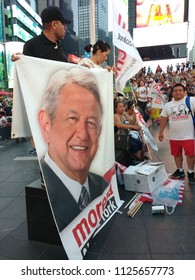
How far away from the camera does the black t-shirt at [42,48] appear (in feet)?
8.79

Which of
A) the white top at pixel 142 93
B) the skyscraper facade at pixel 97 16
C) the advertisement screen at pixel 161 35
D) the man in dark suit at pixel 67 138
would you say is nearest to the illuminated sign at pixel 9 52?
the advertisement screen at pixel 161 35

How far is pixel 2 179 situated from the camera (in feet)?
17.4

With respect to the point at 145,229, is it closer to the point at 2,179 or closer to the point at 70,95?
the point at 70,95

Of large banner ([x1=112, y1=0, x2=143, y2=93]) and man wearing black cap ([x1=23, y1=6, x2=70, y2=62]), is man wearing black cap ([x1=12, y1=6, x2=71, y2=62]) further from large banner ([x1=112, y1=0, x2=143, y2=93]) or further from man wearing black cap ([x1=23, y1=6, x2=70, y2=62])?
large banner ([x1=112, y1=0, x2=143, y2=93])

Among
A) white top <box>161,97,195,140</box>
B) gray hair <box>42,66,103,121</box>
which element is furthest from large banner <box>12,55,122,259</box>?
white top <box>161,97,195,140</box>

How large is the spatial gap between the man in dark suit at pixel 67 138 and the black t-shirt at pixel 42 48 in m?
0.41

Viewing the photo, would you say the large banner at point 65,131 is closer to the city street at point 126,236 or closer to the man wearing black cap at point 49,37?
the city street at point 126,236

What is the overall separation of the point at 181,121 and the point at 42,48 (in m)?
2.73

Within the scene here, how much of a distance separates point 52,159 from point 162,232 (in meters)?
1.56

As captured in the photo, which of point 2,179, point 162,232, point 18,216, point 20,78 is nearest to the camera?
point 20,78

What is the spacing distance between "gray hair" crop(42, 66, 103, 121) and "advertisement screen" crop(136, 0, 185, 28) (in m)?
30.5

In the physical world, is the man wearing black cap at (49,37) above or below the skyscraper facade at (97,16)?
below

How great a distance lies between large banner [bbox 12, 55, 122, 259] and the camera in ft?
7.06
